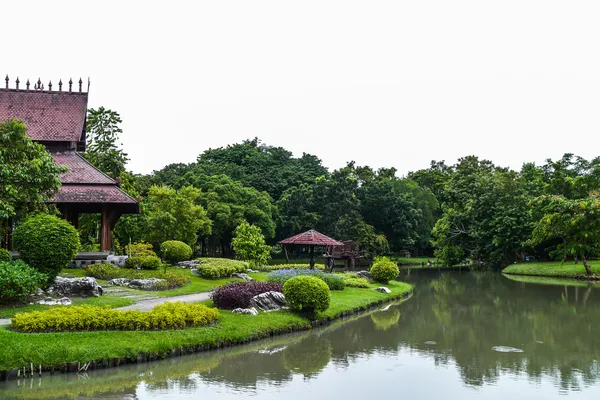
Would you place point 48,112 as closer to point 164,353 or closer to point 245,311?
point 245,311

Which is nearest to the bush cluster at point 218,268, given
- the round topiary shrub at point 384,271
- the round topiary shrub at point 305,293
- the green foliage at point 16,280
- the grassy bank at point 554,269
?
the round topiary shrub at point 384,271

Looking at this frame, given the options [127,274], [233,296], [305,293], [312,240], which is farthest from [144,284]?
[312,240]

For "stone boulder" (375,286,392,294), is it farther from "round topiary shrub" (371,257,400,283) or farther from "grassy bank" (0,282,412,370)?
"grassy bank" (0,282,412,370)

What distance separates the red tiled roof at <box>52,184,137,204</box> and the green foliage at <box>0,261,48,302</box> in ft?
22.7

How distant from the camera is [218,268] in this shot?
26.2 m

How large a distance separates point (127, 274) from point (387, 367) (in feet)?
41.4

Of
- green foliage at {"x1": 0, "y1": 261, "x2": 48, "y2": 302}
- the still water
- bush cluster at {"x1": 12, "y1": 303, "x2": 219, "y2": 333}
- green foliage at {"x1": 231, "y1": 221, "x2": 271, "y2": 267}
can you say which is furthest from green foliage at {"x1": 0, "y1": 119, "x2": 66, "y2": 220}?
green foliage at {"x1": 231, "y1": 221, "x2": 271, "y2": 267}

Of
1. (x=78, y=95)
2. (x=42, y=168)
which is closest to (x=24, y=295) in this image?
(x=42, y=168)

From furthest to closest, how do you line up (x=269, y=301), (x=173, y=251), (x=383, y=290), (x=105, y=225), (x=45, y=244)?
(x=173, y=251), (x=383, y=290), (x=105, y=225), (x=269, y=301), (x=45, y=244)

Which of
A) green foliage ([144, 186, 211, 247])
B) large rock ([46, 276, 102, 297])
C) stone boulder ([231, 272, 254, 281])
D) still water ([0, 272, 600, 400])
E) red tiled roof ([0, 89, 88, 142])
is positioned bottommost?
still water ([0, 272, 600, 400])

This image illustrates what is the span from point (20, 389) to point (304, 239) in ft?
78.3

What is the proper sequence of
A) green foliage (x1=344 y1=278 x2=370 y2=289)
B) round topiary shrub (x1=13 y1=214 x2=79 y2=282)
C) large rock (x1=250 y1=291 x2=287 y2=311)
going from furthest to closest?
green foliage (x1=344 y1=278 x2=370 y2=289) < large rock (x1=250 y1=291 x2=287 y2=311) < round topiary shrub (x1=13 y1=214 x2=79 y2=282)

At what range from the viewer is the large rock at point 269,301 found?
1792 cm

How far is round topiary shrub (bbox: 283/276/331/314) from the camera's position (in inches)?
A: 697
